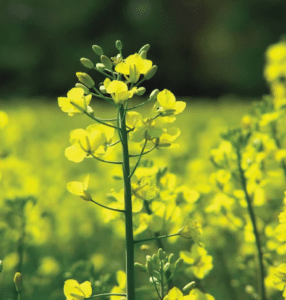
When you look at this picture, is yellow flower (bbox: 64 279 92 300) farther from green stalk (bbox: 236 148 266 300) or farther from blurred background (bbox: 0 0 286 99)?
blurred background (bbox: 0 0 286 99)

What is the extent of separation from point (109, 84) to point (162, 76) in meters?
26.7

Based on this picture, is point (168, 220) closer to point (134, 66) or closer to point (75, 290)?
point (75, 290)

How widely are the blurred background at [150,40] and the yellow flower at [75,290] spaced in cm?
2507

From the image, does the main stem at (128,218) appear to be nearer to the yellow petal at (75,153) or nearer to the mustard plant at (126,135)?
the mustard plant at (126,135)

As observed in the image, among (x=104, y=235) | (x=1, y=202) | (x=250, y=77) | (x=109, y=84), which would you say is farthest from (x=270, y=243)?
(x=250, y=77)

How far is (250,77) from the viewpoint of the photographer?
26.3 meters

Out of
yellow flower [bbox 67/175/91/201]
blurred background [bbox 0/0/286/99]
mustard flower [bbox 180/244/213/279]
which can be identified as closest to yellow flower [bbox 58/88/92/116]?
yellow flower [bbox 67/175/91/201]

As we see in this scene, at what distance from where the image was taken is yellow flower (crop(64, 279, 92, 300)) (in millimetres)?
1425

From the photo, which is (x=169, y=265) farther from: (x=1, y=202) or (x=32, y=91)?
(x=32, y=91)

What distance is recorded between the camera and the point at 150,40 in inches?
1136

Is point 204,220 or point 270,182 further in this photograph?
point 204,220

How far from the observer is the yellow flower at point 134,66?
147 centimetres

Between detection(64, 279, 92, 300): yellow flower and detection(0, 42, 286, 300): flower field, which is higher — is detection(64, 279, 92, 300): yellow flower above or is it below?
below

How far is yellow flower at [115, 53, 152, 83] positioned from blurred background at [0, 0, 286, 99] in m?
24.9
